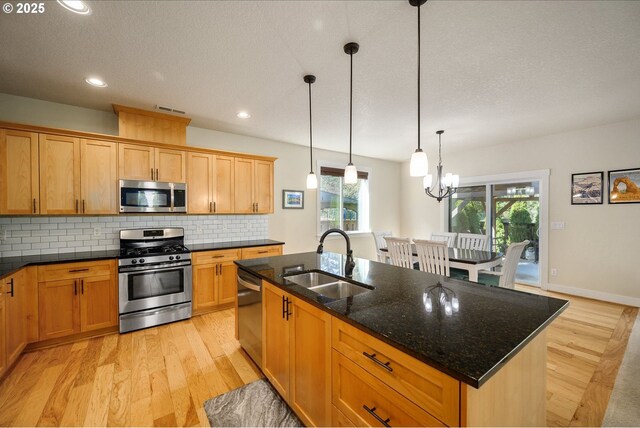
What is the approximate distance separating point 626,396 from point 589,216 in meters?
3.03

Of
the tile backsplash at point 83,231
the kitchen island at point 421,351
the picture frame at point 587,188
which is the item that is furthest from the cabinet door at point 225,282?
the picture frame at point 587,188

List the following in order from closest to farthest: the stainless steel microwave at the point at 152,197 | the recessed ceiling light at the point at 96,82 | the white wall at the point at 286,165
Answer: the recessed ceiling light at the point at 96,82 → the white wall at the point at 286,165 → the stainless steel microwave at the point at 152,197

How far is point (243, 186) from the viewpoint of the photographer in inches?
154

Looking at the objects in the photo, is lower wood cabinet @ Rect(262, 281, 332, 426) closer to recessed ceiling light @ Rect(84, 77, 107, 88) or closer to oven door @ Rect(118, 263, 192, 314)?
oven door @ Rect(118, 263, 192, 314)

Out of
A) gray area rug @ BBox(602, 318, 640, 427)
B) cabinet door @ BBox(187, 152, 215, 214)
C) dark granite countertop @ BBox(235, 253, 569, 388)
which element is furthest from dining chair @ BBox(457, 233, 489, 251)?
cabinet door @ BBox(187, 152, 215, 214)

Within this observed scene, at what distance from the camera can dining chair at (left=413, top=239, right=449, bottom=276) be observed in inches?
113

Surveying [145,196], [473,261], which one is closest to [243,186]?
[145,196]

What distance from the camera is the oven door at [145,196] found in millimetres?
3053

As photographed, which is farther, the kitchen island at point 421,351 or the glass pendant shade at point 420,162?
the glass pendant shade at point 420,162

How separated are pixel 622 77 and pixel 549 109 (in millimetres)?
760

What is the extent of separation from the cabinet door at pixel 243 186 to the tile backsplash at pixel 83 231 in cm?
37

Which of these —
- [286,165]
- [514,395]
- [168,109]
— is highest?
[168,109]

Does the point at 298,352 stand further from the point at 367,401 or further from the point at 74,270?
the point at 74,270

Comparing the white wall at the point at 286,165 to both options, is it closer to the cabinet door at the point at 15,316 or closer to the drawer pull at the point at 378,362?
the cabinet door at the point at 15,316
